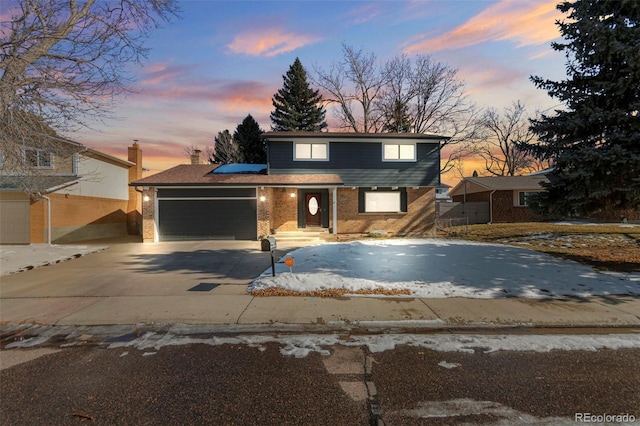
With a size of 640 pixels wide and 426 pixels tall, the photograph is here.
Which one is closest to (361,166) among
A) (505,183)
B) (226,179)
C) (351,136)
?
(351,136)

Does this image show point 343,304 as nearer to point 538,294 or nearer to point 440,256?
point 538,294

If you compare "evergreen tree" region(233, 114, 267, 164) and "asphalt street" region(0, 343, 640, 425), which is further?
"evergreen tree" region(233, 114, 267, 164)

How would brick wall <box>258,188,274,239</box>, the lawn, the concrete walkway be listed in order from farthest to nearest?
1. brick wall <box>258,188,274,239</box>
2. the lawn
3. the concrete walkway

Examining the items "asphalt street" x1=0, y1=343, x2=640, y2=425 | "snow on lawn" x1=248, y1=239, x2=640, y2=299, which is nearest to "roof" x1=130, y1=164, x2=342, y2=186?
"snow on lawn" x1=248, y1=239, x2=640, y2=299

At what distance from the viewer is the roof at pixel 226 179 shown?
15594 millimetres

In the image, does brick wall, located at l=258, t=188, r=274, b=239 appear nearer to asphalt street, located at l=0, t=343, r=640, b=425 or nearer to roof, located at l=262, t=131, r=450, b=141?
roof, located at l=262, t=131, r=450, b=141

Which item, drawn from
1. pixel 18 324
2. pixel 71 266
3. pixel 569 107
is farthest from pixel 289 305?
pixel 569 107

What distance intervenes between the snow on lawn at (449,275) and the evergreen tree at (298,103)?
97.4 ft

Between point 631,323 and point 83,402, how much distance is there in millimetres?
7601

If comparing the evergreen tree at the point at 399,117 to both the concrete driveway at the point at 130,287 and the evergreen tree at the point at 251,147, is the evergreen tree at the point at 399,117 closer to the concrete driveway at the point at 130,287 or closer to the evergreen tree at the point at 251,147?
the evergreen tree at the point at 251,147

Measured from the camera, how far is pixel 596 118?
27.1ft

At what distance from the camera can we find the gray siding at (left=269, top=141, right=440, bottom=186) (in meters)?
17.2

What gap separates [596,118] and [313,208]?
12.5 metres

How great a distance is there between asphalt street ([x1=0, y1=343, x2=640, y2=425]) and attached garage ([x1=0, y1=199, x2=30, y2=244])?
Result: 1628cm
